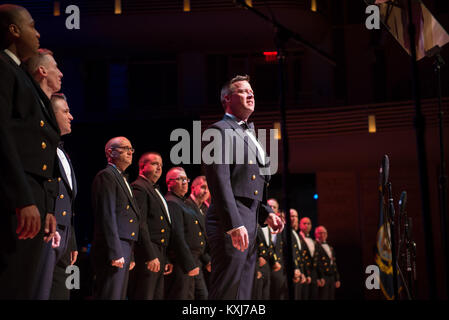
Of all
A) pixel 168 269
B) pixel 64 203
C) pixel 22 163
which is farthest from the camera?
A: pixel 168 269

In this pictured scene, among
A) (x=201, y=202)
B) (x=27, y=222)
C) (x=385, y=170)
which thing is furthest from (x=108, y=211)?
(x=385, y=170)

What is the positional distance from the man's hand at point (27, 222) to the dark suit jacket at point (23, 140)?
0.09ft

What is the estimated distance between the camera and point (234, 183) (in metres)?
3.26

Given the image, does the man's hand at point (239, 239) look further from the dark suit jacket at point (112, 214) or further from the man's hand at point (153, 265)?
the man's hand at point (153, 265)

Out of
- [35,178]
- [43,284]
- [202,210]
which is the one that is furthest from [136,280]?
[35,178]

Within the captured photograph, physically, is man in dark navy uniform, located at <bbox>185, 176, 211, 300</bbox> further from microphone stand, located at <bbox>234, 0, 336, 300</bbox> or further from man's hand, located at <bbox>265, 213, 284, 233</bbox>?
microphone stand, located at <bbox>234, 0, 336, 300</bbox>

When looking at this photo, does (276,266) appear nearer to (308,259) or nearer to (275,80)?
(308,259)

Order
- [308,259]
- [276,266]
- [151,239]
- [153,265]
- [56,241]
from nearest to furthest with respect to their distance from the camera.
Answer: [56,241] → [153,265] → [151,239] → [276,266] → [308,259]

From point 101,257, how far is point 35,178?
1594mm

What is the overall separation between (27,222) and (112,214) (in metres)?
1.75

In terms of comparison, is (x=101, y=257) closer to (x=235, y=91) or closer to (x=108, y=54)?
(x=235, y=91)

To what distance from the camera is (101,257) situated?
3.89 metres

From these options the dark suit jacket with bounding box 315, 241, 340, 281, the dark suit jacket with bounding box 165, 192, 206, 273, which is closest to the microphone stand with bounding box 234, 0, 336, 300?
the dark suit jacket with bounding box 165, 192, 206, 273
